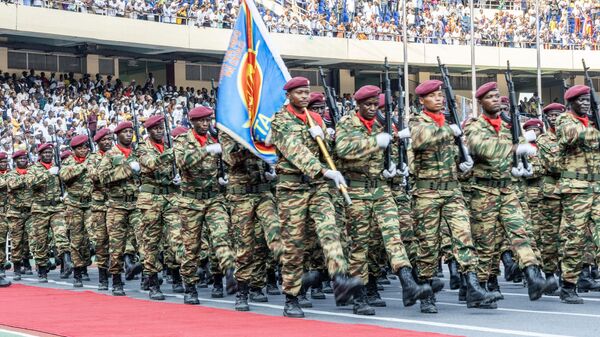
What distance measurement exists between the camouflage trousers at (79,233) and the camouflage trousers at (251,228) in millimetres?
4461

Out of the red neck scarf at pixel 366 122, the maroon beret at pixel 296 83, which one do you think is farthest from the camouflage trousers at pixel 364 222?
the maroon beret at pixel 296 83

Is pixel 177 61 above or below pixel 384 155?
above

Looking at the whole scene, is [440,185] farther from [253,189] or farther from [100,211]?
[100,211]

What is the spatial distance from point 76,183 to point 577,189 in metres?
7.52

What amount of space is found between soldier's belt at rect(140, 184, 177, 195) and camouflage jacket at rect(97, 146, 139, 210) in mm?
585

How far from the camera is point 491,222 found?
10.5 m

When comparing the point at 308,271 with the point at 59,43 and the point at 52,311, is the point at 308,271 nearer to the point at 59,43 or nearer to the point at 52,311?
the point at 52,311

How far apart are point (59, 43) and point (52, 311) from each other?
25.4 meters

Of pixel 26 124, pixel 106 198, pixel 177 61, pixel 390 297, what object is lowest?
pixel 390 297

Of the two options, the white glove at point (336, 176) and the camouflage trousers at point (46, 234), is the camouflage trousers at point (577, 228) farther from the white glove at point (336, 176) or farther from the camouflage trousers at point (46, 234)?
the camouflage trousers at point (46, 234)

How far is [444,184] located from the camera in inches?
400

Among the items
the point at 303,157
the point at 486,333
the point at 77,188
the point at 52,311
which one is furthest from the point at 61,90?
the point at 486,333

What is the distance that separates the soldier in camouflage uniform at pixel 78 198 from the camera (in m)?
15.0

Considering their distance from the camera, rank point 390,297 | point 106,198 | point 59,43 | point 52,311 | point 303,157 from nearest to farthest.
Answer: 1. point 303,157
2. point 52,311
3. point 390,297
4. point 106,198
5. point 59,43
